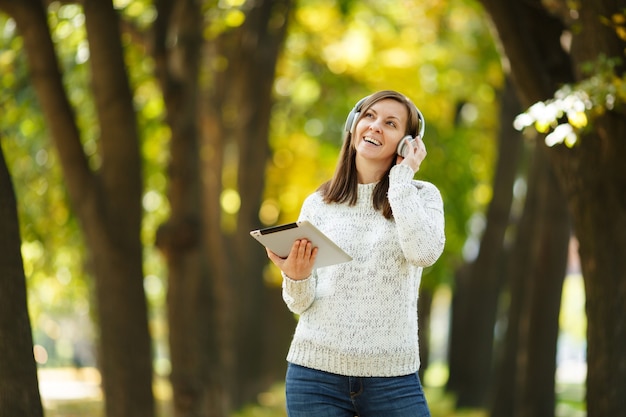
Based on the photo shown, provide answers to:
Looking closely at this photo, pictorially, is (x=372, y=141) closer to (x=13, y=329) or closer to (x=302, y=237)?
(x=302, y=237)

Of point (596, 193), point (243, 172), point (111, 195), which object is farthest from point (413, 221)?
point (243, 172)

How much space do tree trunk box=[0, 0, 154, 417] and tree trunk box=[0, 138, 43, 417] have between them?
4608mm

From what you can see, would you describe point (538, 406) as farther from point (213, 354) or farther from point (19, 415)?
point (19, 415)

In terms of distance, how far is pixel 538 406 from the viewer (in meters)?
12.9

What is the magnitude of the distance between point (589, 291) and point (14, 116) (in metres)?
7.18

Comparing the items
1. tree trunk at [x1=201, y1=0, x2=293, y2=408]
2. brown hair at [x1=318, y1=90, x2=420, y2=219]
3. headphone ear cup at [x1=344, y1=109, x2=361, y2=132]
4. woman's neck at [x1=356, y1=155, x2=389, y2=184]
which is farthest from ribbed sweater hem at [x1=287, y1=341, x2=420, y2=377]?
tree trunk at [x1=201, y1=0, x2=293, y2=408]

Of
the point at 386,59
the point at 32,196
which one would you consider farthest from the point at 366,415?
the point at 386,59

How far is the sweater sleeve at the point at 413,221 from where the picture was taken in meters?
4.46

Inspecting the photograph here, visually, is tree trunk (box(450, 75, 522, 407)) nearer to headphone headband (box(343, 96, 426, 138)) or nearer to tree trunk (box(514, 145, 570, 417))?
tree trunk (box(514, 145, 570, 417))

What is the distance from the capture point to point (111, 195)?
10.5m

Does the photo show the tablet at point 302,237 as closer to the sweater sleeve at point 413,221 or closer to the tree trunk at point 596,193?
the sweater sleeve at point 413,221

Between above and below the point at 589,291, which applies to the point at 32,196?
above

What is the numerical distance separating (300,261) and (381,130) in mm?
664

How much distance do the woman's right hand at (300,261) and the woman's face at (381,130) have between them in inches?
20.2
